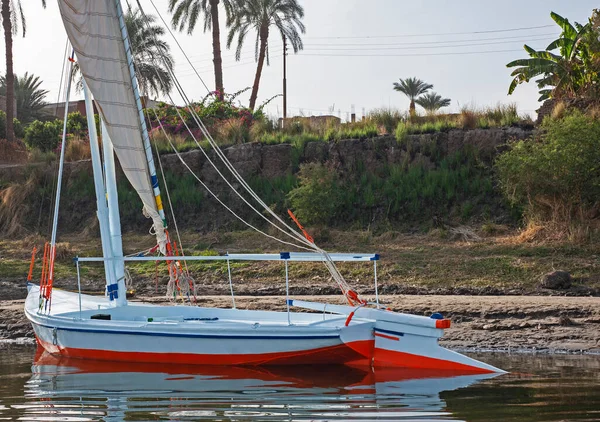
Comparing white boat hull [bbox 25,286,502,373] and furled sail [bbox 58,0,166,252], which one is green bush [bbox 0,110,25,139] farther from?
white boat hull [bbox 25,286,502,373]

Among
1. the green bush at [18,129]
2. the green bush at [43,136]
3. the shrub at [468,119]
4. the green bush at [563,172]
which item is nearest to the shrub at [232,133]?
the shrub at [468,119]

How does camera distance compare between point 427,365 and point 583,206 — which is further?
point 583,206

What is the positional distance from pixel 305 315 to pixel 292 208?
14.4 m

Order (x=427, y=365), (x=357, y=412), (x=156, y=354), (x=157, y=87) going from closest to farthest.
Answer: (x=357, y=412), (x=427, y=365), (x=156, y=354), (x=157, y=87)

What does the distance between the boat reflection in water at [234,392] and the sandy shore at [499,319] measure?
2.88 m

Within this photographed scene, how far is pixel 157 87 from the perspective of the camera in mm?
47344

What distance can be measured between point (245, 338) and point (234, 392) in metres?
1.49

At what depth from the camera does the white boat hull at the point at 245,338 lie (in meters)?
12.9

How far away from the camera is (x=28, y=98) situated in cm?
5800

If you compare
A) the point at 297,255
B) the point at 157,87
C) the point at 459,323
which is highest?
the point at 157,87

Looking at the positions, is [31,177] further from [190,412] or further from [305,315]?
[190,412]

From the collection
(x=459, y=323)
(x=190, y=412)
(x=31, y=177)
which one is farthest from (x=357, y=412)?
(x=31, y=177)

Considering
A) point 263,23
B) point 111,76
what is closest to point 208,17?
point 263,23

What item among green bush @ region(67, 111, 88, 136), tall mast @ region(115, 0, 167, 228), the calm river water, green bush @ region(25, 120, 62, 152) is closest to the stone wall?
green bush @ region(25, 120, 62, 152)
